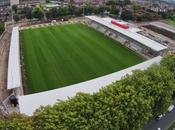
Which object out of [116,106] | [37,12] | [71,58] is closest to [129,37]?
[71,58]

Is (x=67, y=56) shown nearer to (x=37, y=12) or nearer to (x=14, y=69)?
(x=14, y=69)

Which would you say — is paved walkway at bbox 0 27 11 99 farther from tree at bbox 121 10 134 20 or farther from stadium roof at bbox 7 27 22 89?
tree at bbox 121 10 134 20

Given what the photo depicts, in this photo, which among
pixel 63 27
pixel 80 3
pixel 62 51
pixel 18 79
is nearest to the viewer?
pixel 18 79

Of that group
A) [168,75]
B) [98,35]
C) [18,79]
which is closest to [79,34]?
[98,35]

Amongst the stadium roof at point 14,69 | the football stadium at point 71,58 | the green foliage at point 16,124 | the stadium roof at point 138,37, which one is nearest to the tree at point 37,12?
the football stadium at point 71,58

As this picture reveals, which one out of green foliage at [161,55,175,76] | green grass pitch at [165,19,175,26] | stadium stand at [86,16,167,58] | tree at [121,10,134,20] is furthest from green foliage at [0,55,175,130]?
green grass pitch at [165,19,175,26]

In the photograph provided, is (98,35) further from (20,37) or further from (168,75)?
(168,75)
